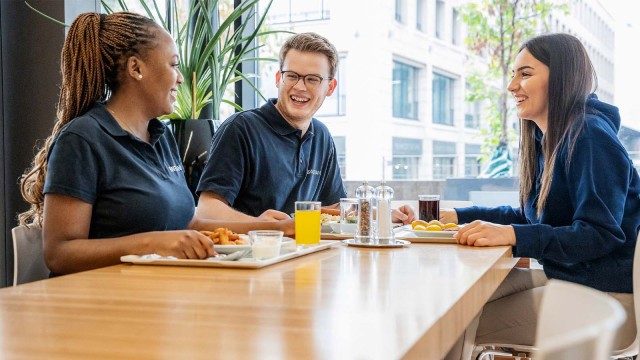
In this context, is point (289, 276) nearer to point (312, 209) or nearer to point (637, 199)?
point (312, 209)

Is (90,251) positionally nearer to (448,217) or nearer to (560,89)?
(448,217)

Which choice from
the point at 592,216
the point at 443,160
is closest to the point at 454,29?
the point at 443,160

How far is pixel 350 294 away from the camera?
1.11 meters

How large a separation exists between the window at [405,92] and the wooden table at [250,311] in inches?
99.5

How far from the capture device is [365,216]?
1935 millimetres

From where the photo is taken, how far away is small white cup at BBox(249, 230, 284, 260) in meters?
1.52

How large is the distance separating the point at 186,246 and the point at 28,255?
549mm

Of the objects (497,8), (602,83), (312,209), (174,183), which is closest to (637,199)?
(312,209)

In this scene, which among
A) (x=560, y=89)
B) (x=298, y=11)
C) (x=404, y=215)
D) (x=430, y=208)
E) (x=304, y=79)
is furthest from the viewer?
(x=298, y=11)

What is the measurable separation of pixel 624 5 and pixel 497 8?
2.06ft

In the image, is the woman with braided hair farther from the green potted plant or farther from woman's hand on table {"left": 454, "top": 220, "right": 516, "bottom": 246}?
the green potted plant

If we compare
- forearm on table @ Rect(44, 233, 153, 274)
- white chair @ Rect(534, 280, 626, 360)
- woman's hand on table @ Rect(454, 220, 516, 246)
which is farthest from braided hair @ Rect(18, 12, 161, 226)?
white chair @ Rect(534, 280, 626, 360)

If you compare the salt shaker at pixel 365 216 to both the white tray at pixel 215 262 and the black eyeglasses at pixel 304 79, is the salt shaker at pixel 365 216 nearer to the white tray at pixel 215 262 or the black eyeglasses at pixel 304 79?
the white tray at pixel 215 262

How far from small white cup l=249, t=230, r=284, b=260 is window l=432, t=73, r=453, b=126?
2499mm
